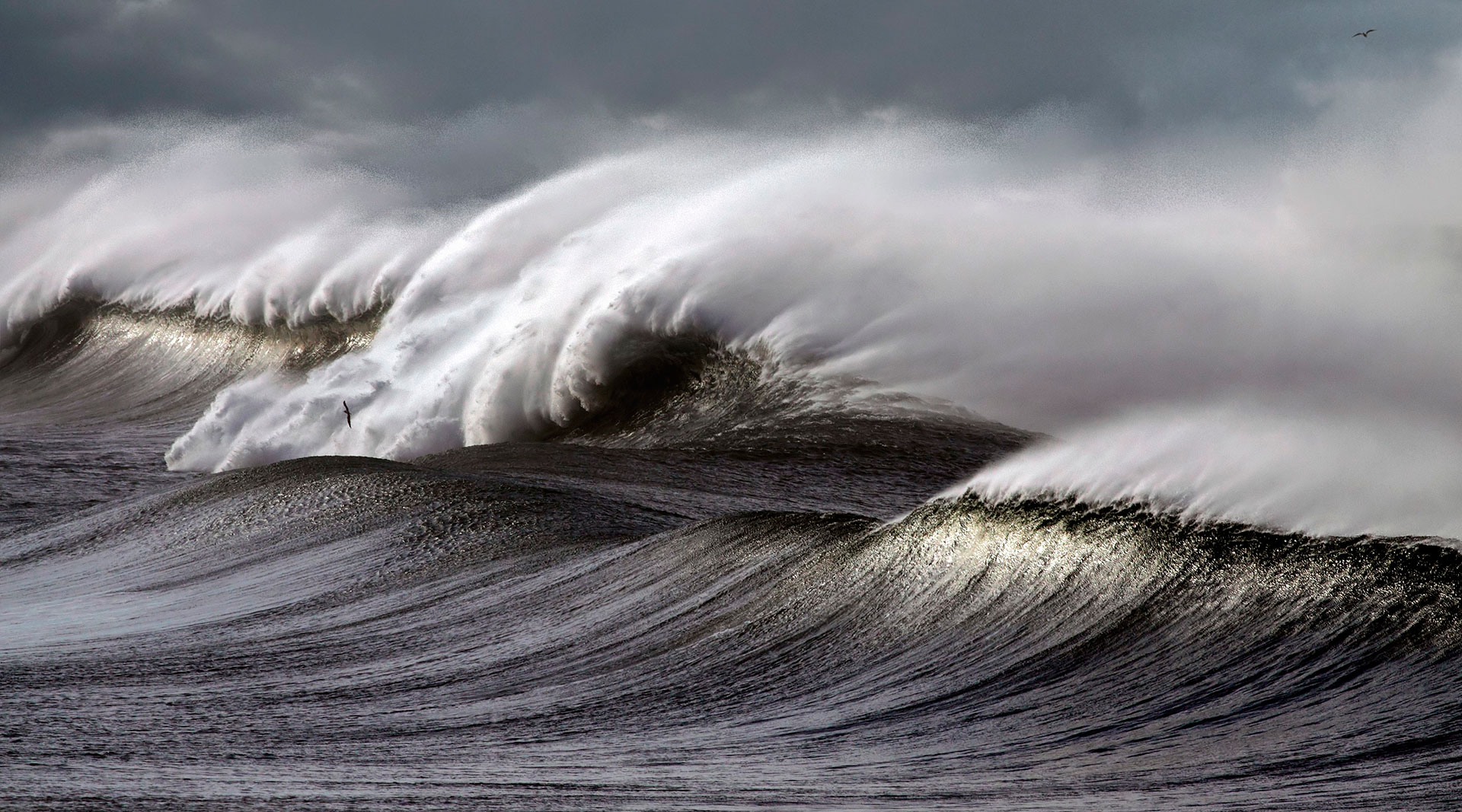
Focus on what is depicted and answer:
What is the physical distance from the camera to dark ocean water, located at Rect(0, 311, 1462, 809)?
3777mm

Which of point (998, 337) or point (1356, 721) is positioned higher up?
point (998, 337)

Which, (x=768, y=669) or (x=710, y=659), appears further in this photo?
A: (x=710, y=659)

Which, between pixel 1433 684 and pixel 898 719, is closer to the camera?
pixel 1433 684

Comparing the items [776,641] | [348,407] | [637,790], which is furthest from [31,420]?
[637,790]

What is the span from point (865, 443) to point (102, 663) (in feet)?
28.1

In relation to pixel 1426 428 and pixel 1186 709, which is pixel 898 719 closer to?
pixel 1186 709

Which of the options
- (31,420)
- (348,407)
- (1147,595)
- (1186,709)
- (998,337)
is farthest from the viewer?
(31,420)

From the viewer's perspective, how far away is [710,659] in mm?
5629

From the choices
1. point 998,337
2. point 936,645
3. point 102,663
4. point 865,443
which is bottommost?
point 102,663

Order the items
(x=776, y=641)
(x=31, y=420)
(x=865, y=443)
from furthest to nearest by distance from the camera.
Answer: (x=31, y=420), (x=865, y=443), (x=776, y=641)

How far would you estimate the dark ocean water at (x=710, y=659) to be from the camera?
3777 mm

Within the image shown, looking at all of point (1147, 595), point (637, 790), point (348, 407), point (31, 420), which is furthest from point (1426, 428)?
point (31, 420)

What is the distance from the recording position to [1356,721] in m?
3.91

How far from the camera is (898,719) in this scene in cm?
460
